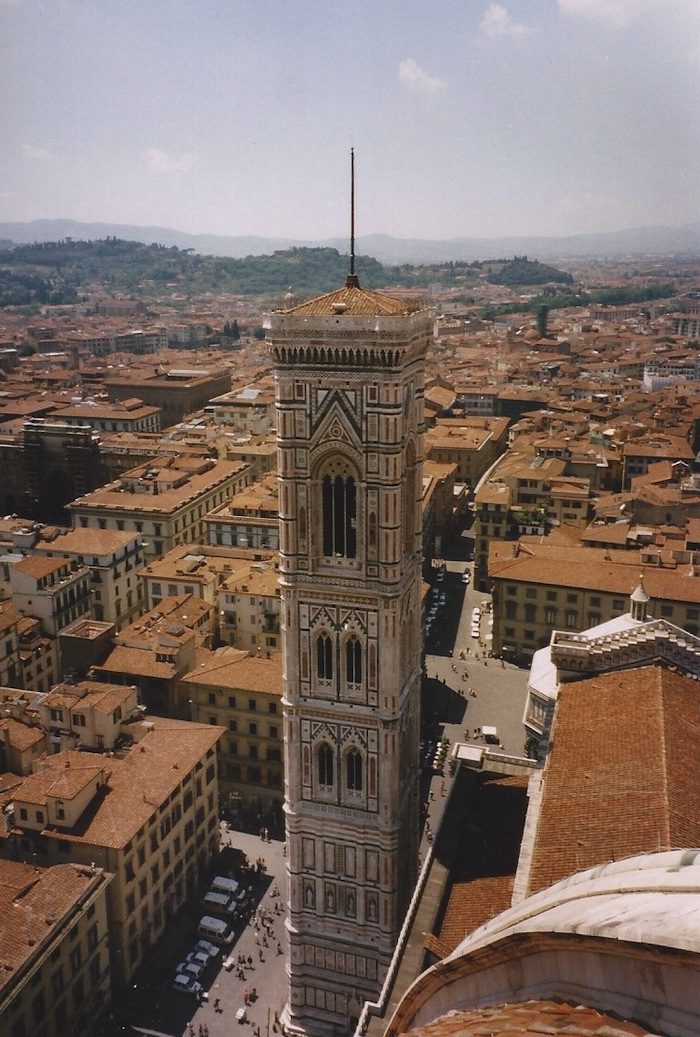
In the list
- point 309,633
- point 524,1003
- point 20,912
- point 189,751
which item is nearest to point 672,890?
point 524,1003

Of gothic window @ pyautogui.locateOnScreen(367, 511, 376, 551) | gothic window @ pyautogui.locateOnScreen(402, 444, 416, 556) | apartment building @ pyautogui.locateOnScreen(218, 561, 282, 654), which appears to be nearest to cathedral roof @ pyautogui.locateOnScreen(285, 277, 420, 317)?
gothic window @ pyautogui.locateOnScreen(402, 444, 416, 556)

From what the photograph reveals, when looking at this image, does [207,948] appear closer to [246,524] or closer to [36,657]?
[36,657]

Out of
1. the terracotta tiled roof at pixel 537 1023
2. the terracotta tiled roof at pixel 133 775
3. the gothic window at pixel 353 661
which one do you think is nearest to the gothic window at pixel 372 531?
the gothic window at pixel 353 661

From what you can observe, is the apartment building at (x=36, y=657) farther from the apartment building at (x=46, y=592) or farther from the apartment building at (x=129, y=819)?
the apartment building at (x=129, y=819)

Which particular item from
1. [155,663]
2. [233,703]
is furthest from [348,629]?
[155,663]

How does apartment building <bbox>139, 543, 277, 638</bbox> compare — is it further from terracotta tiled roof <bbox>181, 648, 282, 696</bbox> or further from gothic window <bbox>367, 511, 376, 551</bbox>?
gothic window <bbox>367, 511, 376, 551</bbox>

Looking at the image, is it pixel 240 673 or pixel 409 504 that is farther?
pixel 240 673

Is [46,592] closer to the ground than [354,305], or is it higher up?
closer to the ground
